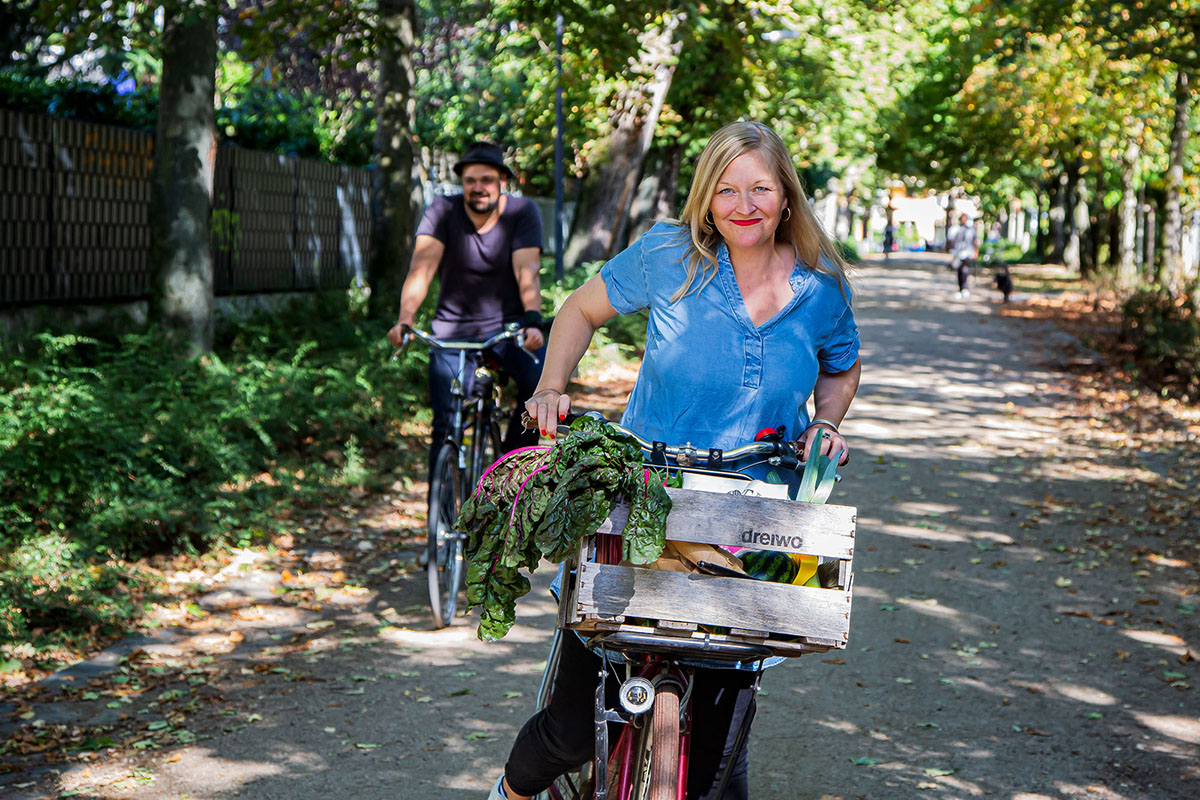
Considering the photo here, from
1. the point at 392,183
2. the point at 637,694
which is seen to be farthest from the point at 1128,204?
the point at 637,694

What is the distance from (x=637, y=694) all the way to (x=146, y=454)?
17.3 feet

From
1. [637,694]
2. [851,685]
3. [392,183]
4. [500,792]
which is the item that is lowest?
[851,685]

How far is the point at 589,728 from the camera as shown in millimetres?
3127

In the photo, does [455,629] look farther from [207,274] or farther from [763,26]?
[763,26]

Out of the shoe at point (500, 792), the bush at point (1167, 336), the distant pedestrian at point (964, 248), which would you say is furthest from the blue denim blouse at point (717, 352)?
the distant pedestrian at point (964, 248)

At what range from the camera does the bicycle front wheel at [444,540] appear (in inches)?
236

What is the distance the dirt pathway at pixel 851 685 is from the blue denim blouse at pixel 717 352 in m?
1.80

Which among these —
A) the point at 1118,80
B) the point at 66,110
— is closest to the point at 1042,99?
the point at 1118,80

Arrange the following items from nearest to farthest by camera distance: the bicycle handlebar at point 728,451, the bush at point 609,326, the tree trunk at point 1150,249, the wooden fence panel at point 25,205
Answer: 1. the bicycle handlebar at point 728,451
2. the wooden fence panel at point 25,205
3. the bush at point 609,326
4. the tree trunk at point 1150,249

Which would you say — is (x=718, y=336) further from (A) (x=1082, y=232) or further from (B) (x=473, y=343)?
(A) (x=1082, y=232)

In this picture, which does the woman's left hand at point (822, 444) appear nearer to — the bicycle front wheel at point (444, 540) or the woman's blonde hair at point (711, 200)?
the woman's blonde hair at point (711, 200)

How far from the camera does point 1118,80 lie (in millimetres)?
24781

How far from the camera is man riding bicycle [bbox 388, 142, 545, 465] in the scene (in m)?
6.33

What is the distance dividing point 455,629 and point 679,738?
336cm
